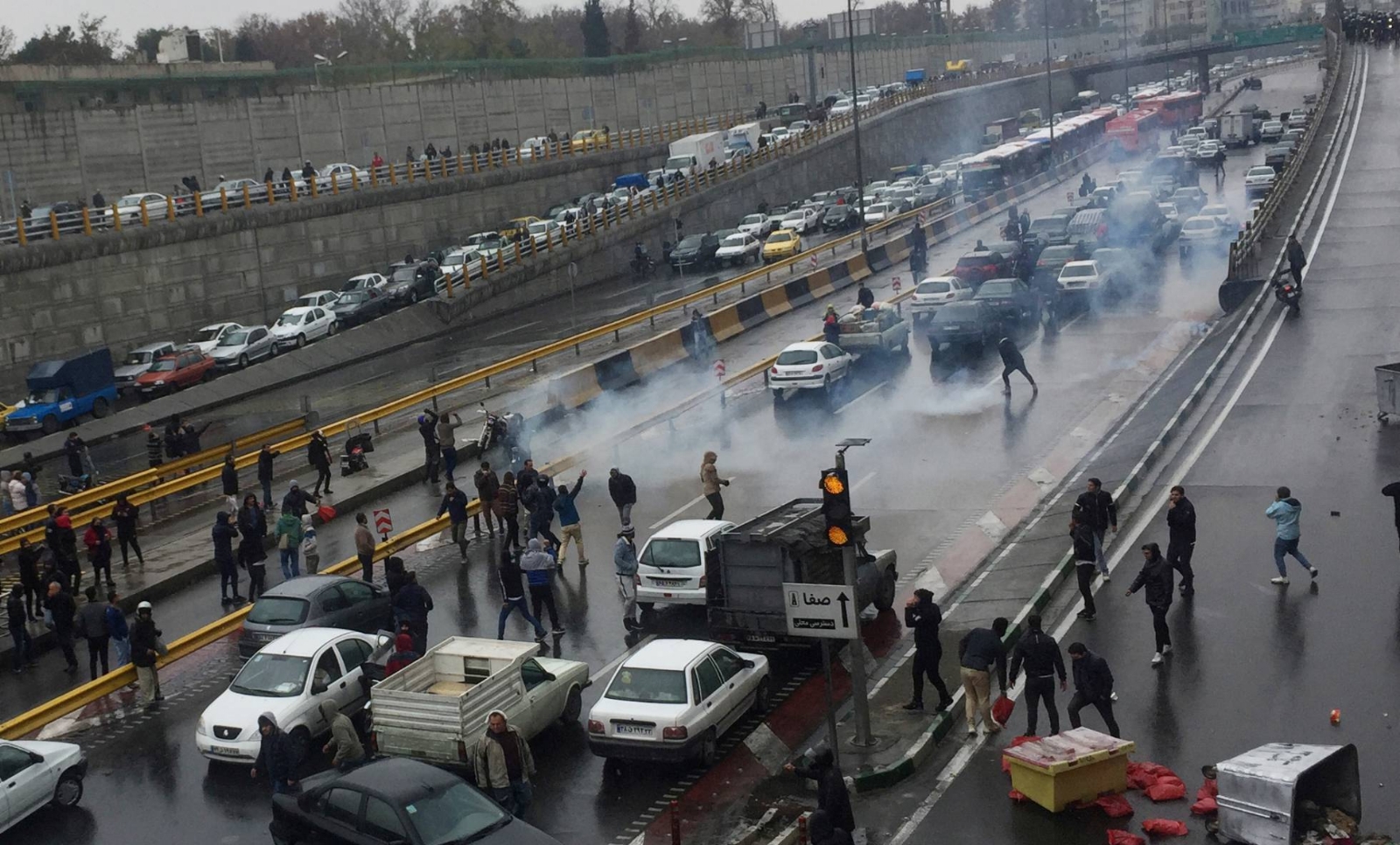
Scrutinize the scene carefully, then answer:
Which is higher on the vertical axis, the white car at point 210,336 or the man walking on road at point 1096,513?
the man walking on road at point 1096,513

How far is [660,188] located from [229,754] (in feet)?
164

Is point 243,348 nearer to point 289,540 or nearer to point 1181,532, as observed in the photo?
point 289,540

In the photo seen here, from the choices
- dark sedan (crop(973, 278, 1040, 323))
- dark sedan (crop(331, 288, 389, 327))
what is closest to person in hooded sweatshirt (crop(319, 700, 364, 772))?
dark sedan (crop(973, 278, 1040, 323))

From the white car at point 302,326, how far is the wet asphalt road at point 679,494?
6394 millimetres

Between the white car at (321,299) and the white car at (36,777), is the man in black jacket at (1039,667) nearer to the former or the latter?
the white car at (36,777)

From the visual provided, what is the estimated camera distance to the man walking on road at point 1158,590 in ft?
52.4

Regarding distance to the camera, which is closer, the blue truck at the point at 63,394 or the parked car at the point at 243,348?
the blue truck at the point at 63,394

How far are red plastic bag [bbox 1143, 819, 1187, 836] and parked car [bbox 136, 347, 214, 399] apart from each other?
32.9 meters

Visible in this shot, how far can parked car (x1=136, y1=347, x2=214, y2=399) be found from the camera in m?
39.7

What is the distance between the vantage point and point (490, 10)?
129250 mm

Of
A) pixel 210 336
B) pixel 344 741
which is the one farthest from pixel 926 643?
pixel 210 336

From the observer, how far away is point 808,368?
32094mm

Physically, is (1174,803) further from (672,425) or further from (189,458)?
(189,458)

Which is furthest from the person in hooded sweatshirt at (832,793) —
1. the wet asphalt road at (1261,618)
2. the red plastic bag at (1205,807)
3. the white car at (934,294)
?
the white car at (934,294)
